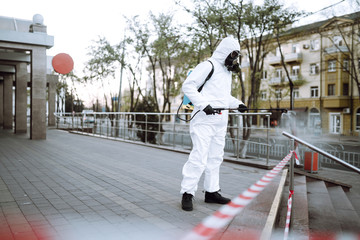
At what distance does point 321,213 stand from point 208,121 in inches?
105

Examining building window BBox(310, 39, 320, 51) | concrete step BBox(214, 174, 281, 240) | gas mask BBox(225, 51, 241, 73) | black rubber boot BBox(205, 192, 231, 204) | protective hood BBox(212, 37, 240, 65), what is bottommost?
concrete step BBox(214, 174, 281, 240)

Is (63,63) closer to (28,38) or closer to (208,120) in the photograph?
(28,38)

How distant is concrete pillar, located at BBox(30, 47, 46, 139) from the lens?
42.0 feet

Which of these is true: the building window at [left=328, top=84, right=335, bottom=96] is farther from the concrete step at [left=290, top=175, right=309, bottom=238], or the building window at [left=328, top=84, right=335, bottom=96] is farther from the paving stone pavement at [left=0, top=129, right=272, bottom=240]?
the concrete step at [left=290, top=175, right=309, bottom=238]

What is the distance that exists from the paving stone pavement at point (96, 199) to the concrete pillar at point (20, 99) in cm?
1038

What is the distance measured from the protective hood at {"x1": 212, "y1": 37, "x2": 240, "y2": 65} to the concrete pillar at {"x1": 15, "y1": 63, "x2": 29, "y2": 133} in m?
15.2

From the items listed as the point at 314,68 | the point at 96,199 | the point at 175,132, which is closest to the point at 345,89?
the point at 314,68

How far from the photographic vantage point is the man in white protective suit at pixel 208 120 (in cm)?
378

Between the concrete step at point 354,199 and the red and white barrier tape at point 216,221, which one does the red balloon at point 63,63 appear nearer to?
the concrete step at point 354,199

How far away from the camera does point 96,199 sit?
4.12 m

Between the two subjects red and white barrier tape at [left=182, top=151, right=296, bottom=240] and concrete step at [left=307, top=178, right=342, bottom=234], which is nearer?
red and white barrier tape at [left=182, top=151, right=296, bottom=240]

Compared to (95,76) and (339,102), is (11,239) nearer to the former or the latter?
(95,76)

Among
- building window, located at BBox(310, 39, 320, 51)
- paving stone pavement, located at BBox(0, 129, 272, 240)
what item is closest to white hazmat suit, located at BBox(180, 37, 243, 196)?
paving stone pavement, located at BBox(0, 129, 272, 240)

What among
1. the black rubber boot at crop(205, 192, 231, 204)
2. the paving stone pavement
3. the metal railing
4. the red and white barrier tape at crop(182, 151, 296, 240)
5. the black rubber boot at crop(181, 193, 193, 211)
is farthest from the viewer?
the metal railing
